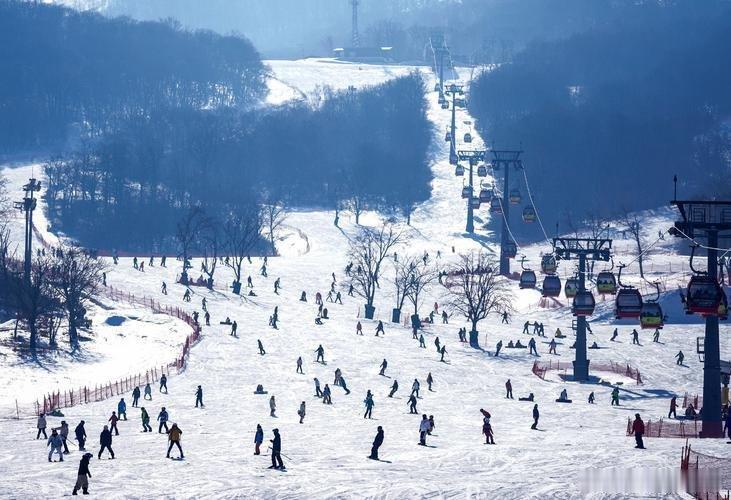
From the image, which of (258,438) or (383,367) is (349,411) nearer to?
(383,367)

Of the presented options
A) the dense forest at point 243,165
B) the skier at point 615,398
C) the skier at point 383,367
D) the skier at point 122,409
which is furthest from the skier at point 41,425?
the dense forest at point 243,165

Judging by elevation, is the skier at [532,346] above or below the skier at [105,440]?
above

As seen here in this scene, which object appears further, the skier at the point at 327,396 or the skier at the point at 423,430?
the skier at the point at 327,396

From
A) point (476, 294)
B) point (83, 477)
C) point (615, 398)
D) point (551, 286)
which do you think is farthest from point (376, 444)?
point (476, 294)

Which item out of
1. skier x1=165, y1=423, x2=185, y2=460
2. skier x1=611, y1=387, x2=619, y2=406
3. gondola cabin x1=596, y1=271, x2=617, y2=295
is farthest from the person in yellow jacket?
gondola cabin x1=596, y1=271, x2=617, y2=295

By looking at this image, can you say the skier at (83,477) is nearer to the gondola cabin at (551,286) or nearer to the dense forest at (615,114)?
the gondola cabin at (551,286)

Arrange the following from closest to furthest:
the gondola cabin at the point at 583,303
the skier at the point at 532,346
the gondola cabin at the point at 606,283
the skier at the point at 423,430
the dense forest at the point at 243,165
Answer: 1. the skier at the point at 423,430
2. the gondola cabin at the point at 583,303
3. the gondola cabin at the point at 606,283
4. the skier at the point at 532,346
5. the dense forest at the point at 243,165

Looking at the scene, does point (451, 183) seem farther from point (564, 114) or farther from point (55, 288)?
point (55, 288)

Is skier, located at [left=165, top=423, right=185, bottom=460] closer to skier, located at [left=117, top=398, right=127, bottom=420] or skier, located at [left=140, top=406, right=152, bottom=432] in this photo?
skier, located at [left=140, top=406, right=152, bottom=432]
